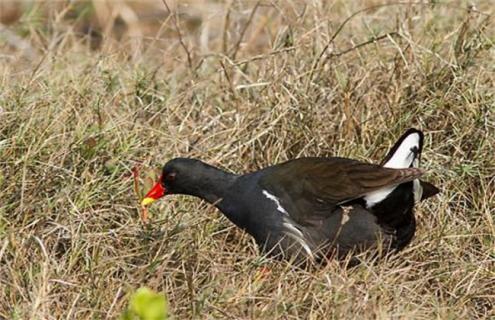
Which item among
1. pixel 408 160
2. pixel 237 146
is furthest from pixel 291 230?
pixel 237 146

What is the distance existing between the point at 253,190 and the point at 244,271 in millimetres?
372

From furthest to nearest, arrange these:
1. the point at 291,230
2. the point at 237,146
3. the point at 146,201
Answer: the point at 237,146
the point at 146,201
the point at 291,230

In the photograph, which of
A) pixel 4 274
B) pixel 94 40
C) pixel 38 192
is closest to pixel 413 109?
pixel 38 192

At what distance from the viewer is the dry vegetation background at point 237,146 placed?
3.82m

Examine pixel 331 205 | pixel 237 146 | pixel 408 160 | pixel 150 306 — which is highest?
pixel 150 306

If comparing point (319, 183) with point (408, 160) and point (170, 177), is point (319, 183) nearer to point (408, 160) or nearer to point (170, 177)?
point (408, 160)

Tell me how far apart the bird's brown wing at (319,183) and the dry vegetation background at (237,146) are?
25cm

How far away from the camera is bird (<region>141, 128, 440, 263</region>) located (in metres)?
4.15

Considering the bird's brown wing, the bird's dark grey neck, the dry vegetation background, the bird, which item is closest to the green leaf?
the dry vegetation background

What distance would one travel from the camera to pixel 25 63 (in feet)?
18.2

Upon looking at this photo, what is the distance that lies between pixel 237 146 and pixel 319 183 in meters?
0.70

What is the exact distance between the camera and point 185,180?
4.38 m

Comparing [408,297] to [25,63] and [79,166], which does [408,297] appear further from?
[25,63]

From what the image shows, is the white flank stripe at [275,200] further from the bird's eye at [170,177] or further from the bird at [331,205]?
the bird's eye at [170,177]
